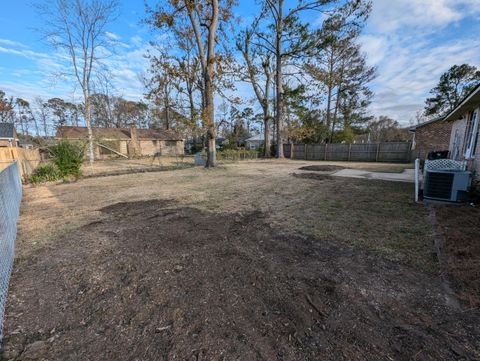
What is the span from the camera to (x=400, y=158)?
55.6 ft

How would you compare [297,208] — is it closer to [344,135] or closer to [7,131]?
[344,135]

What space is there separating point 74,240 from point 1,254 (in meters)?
1.18

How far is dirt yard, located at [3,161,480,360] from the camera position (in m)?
1.52

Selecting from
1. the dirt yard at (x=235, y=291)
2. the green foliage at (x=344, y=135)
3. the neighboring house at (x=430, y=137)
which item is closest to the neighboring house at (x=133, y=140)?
the green foliage at (x=344, y=135)

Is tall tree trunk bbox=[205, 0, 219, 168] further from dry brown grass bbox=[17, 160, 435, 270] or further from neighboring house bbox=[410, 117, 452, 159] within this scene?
neighboring house bbox=[410, 117, 452, 159]

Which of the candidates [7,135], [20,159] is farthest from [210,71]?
[7,135]

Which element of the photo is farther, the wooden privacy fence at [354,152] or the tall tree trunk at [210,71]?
the wooden privacy fence at [354,152]

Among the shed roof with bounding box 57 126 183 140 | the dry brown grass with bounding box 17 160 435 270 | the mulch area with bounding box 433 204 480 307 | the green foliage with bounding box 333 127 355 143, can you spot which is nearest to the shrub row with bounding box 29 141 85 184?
the dry brown grass with bounding box 17 160 435 270

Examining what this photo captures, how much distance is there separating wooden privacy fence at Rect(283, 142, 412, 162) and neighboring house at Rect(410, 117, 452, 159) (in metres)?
0.64

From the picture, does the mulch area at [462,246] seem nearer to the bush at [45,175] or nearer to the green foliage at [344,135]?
the bush at [45,175]

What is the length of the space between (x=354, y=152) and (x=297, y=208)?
658 inches

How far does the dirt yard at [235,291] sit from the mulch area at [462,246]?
0.61ft

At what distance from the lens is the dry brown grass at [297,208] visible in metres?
3.21

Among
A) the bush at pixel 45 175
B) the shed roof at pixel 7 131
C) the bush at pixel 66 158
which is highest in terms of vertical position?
the shed roof at pixel 7 131
